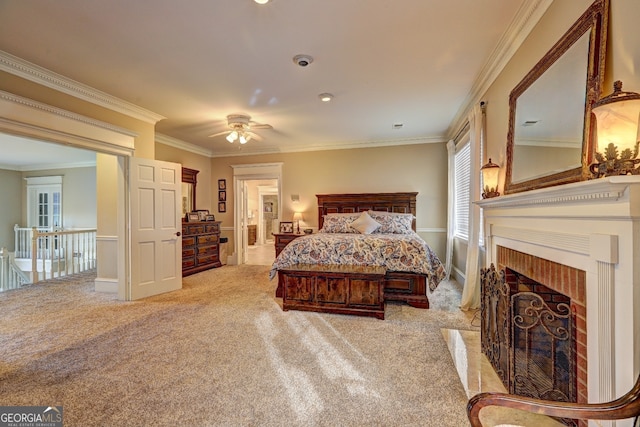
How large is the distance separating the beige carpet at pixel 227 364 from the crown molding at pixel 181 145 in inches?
122

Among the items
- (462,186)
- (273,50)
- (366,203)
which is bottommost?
(366,203)

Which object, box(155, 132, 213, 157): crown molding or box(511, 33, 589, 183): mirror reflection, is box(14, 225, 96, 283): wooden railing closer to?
box(155, 132, 213, 157): crown molding

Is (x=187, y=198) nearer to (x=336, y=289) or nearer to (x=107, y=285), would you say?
(x=107, y=285)

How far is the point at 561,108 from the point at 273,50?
2.24m

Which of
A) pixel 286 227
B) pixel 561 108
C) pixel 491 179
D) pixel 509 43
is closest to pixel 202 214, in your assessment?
pixel 286 227

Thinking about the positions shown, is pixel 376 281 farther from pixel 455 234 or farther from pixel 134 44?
pixel 134 44

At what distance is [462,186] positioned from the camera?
4578 millimetres

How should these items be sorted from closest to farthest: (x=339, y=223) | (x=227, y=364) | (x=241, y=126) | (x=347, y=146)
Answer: (x=227, y=364)
(x=241, y=126)
(x=339, y=223)
(x=347, y=146)

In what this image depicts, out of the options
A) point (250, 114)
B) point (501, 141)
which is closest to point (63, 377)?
point (250, 114)

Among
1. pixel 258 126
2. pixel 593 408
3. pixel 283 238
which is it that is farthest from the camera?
pixel 283 238

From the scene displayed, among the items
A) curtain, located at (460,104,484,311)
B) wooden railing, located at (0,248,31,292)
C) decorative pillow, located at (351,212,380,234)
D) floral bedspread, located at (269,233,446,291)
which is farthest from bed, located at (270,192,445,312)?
wooden railing, located at (0,248,31,292)

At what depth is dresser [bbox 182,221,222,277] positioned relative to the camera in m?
5.45

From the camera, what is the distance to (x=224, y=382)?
6.71 ft

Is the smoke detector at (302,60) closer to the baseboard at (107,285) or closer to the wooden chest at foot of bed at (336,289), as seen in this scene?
the wooden chest at foot of bed at (336,289)
